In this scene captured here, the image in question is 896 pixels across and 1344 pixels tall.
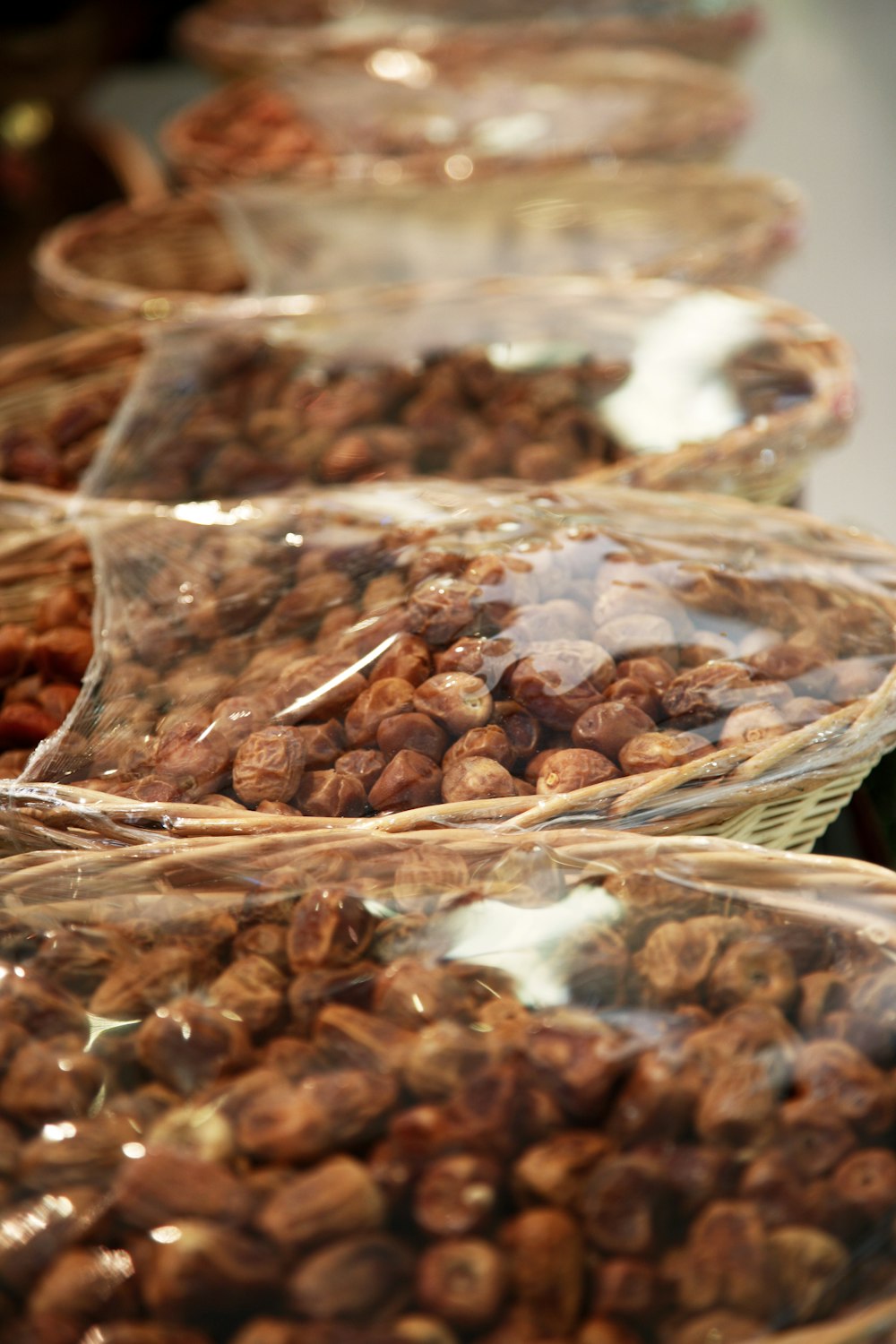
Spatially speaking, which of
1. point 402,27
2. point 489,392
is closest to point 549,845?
point 489,392

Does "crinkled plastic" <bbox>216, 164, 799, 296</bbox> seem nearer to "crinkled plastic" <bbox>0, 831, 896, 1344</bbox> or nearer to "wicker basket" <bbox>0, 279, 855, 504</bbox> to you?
"wicker basket" <bbox>0, 279, 855, 504</bbox>

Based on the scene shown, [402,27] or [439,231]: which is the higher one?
[402,27]

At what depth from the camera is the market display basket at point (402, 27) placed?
7.97ft

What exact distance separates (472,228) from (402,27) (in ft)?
4.52

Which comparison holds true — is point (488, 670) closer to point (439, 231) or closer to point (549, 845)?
point (549, 845)

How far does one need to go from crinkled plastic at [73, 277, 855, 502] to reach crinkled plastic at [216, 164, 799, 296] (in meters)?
0.30

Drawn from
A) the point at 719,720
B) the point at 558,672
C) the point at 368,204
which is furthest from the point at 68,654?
the point at 368,204

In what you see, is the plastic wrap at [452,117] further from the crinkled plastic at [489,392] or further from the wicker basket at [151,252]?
the crinkled plastic at [489,392]

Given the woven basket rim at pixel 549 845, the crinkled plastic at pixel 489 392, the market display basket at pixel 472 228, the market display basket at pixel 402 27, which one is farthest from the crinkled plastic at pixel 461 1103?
the market display basket at pixel 402 27

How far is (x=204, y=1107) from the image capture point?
0.56 metres

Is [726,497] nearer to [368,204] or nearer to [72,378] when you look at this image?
[72,378]

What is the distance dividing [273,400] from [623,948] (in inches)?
31.9

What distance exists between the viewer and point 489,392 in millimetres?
1260

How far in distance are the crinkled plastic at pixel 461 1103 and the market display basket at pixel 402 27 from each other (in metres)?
2.13
